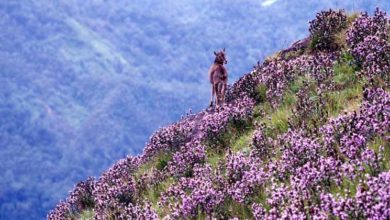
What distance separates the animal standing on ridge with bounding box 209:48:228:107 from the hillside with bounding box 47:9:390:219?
0.27 meters

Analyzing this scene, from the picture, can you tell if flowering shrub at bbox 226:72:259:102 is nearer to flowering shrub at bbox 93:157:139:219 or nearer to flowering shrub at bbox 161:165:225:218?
flowering shrub at bbox 93:157:139:219

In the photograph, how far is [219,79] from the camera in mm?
11672

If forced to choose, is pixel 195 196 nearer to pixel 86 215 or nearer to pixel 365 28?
pixel 86 215

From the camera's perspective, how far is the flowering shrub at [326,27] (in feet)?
39.7

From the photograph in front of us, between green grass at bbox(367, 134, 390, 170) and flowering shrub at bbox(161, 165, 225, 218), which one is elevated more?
flowering shrub at bbox(161, 165, 225, 218)

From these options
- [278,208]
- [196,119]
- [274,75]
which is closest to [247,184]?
[278,208]

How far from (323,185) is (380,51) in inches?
173

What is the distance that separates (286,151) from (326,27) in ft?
21.9

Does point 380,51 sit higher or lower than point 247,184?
higher

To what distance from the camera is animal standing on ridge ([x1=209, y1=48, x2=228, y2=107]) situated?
456 inches

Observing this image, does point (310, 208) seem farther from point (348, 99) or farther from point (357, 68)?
point (357, 68)

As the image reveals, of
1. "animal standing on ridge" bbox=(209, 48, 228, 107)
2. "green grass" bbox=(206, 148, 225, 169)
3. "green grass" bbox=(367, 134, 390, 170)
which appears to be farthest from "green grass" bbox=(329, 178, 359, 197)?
"animal standing on ridge" bbox=(209, 48, 228, 107)

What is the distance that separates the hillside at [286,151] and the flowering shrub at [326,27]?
2cm

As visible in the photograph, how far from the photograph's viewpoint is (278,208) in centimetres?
508
